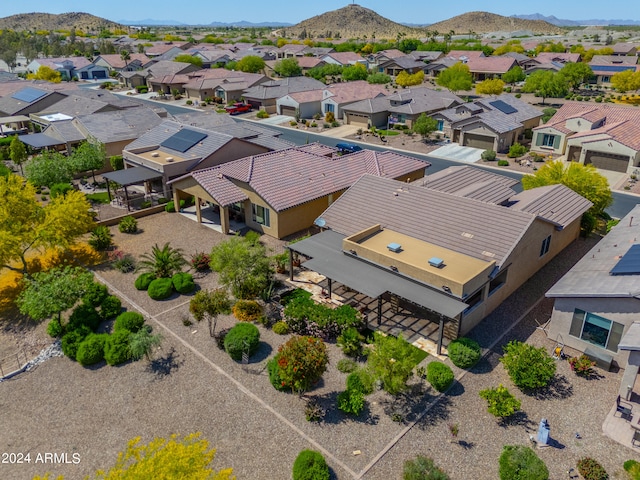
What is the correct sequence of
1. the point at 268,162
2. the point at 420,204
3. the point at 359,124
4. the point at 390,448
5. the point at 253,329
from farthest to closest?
the point at 359,124
the point at 268,162
the point at 420,204
the point at 253,329
the point at 390,448

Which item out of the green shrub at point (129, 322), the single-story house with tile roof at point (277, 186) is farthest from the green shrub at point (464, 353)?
the single-story house with tile roof at point (277, 186)

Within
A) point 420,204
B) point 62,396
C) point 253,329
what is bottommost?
point 62,396

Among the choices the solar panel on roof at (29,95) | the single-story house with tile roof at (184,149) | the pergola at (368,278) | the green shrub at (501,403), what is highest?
the solar panel on roof at (29,95)

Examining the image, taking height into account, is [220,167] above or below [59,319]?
above

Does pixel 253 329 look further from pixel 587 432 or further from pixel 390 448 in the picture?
pixel 587 432

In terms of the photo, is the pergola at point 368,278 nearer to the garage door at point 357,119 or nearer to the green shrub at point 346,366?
the green shrub at point 346,366

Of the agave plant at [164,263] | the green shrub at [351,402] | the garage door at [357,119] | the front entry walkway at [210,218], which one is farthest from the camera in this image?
the garage door at [357,119]

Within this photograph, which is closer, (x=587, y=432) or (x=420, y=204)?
(x=587, y=432)

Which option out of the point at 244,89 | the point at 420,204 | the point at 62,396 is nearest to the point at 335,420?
the point at 62,396
